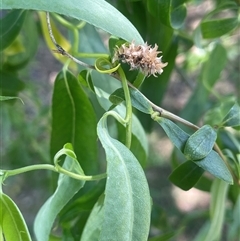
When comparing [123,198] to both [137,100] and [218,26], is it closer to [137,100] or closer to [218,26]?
[137,100]

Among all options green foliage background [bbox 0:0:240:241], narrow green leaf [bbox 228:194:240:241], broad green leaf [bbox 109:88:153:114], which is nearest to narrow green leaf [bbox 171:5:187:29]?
green foliage background [bbox 0:0:240:241]

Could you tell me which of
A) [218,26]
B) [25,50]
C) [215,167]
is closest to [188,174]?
[215,167]

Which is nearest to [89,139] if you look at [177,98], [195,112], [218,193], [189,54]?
[218,193]

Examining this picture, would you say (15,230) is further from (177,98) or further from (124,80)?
(177,98)

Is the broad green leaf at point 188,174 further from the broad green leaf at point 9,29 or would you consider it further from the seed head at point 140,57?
the broad green leaf at point 9,29

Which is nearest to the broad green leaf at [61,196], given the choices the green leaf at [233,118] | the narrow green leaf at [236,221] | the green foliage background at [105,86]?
the green foliage background at [105,86]
